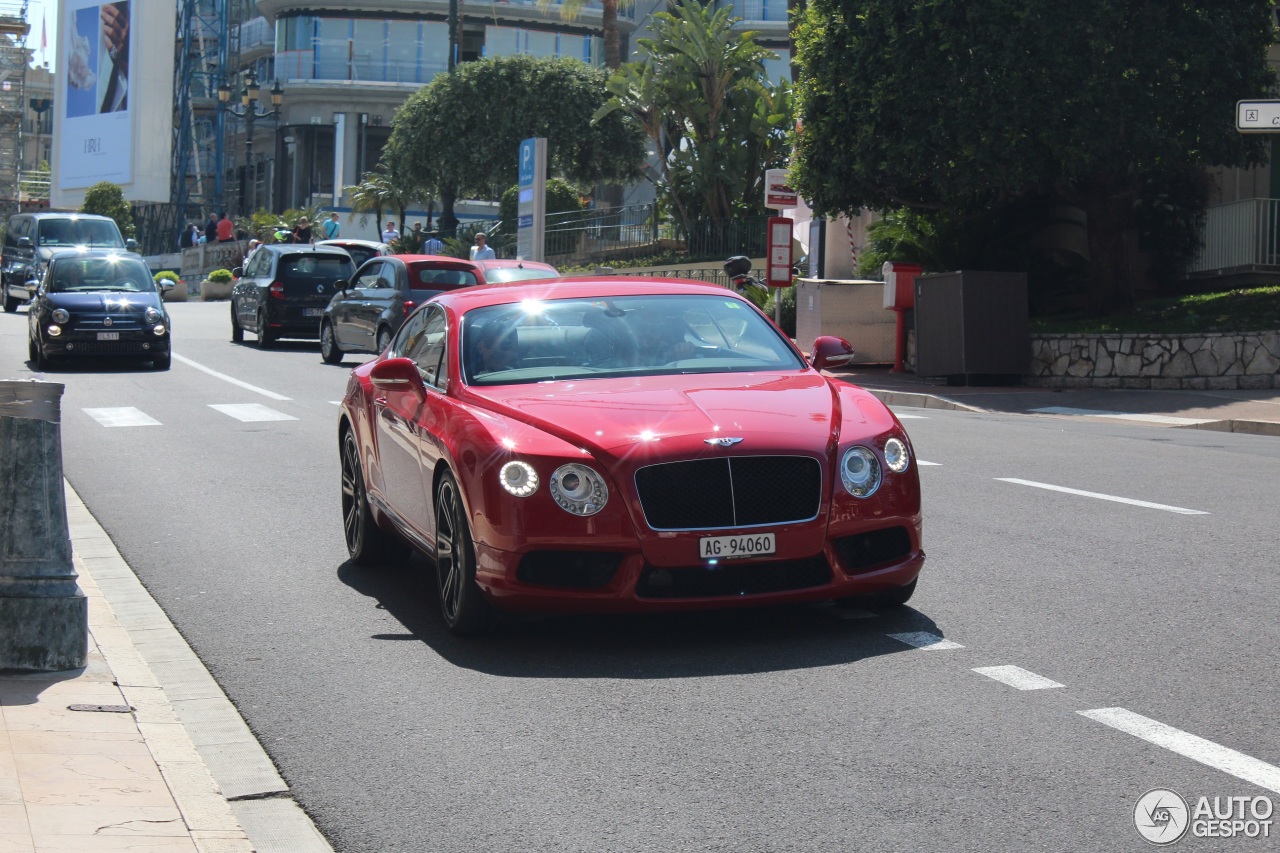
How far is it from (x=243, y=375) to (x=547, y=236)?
26.6m

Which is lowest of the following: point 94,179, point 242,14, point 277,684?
point 277,684

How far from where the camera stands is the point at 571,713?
6.03 metres

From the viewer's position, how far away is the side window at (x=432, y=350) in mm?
8289

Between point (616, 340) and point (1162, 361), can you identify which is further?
point (1162, 361)

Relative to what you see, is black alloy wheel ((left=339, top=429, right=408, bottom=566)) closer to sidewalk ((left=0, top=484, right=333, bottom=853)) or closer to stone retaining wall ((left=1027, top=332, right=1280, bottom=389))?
sidewalk ((left=0, top=484, right=333, bottom=853))

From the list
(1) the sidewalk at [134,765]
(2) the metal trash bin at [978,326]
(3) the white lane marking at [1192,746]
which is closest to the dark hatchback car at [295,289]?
(2) the metal trash bin at [978,326]

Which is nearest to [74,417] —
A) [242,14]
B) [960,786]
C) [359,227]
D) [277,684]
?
[277,684]

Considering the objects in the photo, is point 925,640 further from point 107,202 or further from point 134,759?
point 107,202

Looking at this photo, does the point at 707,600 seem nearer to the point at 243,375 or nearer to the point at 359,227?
the point at 243,375

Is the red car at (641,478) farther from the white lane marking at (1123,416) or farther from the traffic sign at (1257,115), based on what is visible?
the white lane marking at (1123,416)

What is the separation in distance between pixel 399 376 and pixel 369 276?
1825 centimetres

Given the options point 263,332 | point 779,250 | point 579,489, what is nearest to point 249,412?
point 263,332

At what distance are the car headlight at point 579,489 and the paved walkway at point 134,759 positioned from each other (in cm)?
148

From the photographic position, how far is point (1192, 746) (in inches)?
211
